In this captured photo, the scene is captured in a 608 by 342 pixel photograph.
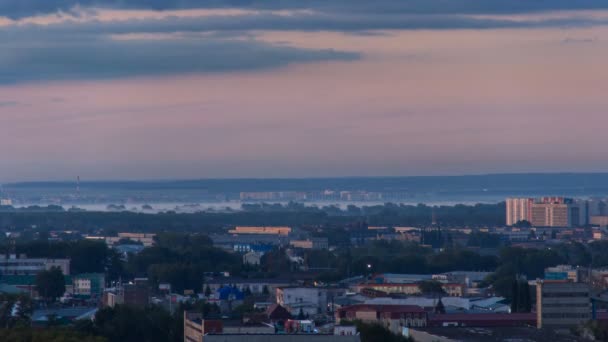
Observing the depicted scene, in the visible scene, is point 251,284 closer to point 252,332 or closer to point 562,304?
point 562,304

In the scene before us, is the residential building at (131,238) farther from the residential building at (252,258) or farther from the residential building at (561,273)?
the residential building at (561,273)

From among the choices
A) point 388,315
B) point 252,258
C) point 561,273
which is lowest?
point 388,315

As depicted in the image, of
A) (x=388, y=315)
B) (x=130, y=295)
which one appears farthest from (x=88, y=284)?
(x=388, y=315)

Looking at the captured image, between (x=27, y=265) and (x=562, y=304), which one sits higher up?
(x=27, y=265)

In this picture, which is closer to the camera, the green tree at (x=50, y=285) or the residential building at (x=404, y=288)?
the residential building at (x=404, y=288)

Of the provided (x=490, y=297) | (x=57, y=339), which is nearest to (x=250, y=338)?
(x=57, y=339)

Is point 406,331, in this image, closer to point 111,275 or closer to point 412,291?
point 412,291

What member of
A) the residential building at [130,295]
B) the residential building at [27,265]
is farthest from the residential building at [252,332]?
the residential building at [27,265]
